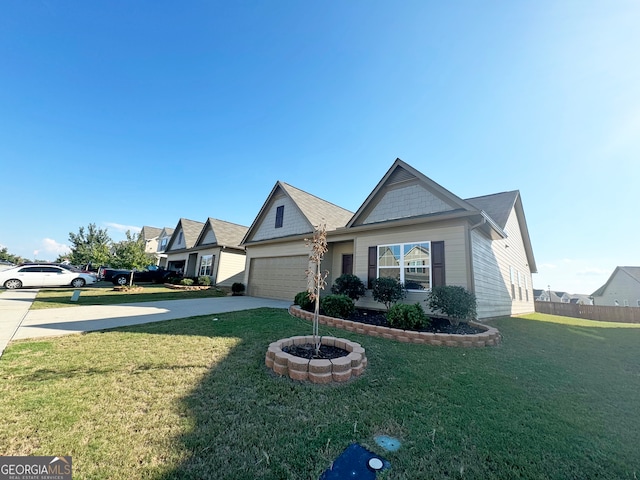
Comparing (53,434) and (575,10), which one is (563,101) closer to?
(575,10)

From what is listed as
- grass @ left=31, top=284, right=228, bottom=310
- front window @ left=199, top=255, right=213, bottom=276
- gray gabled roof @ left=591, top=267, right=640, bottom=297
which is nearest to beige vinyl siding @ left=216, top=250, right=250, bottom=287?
grass @ left=31, top=284, right=228, bottom=310

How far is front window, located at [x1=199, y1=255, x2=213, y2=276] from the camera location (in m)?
19.7

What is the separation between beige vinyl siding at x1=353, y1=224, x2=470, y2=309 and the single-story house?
37.9ft

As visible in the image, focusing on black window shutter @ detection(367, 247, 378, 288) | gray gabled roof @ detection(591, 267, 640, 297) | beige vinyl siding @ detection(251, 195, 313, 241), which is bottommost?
black window shutter @ detection(367, 247, 378, 288)

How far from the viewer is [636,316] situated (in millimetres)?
16859

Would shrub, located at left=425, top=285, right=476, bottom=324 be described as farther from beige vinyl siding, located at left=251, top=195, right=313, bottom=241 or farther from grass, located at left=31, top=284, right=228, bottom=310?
grass, located at left=31, top=284, right=228, bottom=310

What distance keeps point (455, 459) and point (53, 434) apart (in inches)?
146

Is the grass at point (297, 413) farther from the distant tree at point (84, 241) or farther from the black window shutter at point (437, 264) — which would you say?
the distant tree at point (84, 241)

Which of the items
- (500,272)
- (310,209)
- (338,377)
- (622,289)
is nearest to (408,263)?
(500,272)

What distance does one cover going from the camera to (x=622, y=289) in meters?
29.3

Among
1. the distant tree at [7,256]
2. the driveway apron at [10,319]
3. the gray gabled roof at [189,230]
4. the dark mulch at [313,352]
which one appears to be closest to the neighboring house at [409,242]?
the dark mulch at [313,352]

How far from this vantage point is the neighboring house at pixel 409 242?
830 cm

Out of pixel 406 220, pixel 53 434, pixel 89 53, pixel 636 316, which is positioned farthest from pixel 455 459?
pixel 636 316

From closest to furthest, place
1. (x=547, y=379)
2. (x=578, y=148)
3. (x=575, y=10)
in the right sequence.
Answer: (x=547, y=379), (x=575, y=10), (x=578, y=148)
